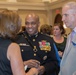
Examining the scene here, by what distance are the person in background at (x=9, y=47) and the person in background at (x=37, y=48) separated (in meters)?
0.87

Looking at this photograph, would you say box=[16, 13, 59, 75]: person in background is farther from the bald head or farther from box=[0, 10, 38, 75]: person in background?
box=[0, 10, 38, 75]: person in background

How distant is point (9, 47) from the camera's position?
179cm

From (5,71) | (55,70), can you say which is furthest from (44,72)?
(5,71)

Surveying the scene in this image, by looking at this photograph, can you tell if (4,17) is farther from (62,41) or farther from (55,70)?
(62,41)

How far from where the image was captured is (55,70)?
9.62 feet

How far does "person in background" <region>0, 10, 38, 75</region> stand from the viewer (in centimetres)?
177

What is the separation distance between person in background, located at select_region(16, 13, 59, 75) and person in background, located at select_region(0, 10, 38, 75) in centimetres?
87

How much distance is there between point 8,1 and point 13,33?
10.4m

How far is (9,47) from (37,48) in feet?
3.58

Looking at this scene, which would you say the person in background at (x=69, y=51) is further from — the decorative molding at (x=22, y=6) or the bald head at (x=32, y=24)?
the decorative molding at (x=22, y=6)

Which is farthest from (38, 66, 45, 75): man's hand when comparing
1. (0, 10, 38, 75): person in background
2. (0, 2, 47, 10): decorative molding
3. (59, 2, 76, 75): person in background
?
(0, 2, 47, 10): decorative molding

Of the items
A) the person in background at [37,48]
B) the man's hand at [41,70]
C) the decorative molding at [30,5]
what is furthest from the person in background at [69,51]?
the decorative molding at [30,5]

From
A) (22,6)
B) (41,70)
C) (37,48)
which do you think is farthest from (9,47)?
(22,6)

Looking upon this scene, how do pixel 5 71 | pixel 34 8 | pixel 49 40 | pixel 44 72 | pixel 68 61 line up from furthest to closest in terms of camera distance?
pixel 34 8 → pixel 49 40 → pixel 44 72 → pixel 68 61 → pixel 5 71
